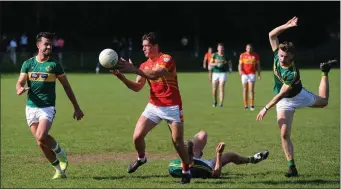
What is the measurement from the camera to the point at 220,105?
23.7 metres

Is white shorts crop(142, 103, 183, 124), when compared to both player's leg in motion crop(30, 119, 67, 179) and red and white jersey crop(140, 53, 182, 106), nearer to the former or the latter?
red and white jersey crop(140, 53, 182, 106)

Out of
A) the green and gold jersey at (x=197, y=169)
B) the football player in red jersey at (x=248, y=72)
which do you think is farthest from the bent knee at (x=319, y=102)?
the football player in red jersey at (x=248, y=72)

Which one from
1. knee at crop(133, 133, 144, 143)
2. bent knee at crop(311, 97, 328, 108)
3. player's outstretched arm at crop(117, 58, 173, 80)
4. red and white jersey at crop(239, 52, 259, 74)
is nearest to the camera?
player's outstretched arm at crop(117, 58, 173, 80)

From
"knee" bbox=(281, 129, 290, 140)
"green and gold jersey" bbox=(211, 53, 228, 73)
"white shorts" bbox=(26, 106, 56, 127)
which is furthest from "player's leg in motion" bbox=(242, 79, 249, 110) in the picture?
"white shorts" bbox=(26, 106, 56, 127)

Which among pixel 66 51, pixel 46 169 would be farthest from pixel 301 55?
pixel 46 169

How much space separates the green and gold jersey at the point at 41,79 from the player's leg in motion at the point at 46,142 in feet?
1.05

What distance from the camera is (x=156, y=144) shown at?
48.4ft

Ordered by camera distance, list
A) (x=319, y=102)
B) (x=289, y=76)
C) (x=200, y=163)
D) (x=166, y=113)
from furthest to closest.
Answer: (x=319, y=102) → (x=289, y=76) → (x=200, y=163) → (x=166, y=113)

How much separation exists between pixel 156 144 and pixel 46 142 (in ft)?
15.7

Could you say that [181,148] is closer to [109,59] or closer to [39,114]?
[109,59]

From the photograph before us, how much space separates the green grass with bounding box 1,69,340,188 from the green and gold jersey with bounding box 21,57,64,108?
1225 mm

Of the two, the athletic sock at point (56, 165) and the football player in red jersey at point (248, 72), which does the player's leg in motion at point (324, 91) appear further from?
the football player in red jersey at point (248, 72)

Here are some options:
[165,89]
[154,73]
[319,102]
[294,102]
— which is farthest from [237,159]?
[154,73]

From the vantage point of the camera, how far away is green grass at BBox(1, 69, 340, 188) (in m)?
10.2
